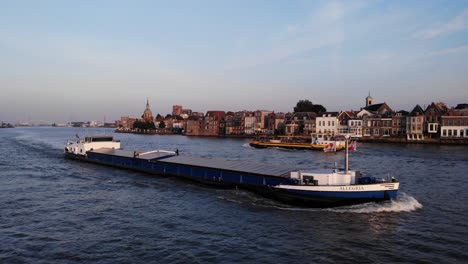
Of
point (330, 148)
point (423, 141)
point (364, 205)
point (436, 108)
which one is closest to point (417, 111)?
point (436, 108)

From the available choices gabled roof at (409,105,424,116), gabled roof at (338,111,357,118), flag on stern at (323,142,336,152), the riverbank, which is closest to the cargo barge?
flag on stern at (323,142,336,152)

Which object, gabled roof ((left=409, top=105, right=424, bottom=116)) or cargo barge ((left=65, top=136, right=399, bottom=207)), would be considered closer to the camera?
cargo barge ((left=65, top=136, right=399, bottom=207))

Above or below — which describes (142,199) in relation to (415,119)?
below

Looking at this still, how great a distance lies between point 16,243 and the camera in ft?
60.3

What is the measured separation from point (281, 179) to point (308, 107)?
462ft

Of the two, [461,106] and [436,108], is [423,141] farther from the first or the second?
[461,106]

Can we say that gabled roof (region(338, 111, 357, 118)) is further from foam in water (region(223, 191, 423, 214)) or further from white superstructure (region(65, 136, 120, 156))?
foam in water (region(223, 191, 423, 214))

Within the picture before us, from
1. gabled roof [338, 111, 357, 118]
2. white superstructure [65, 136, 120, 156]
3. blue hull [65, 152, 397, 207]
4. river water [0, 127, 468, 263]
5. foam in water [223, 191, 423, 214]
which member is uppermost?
gabled roof [338, 111, 357, 118]

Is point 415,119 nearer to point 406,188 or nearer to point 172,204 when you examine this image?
point 406,188

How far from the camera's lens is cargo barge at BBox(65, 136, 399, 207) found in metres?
24.2

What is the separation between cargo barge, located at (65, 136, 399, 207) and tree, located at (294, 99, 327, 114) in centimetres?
12567

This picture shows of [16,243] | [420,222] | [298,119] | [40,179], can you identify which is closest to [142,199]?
[16,243]

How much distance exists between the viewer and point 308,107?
16462 cm

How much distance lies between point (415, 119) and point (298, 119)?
131ft
